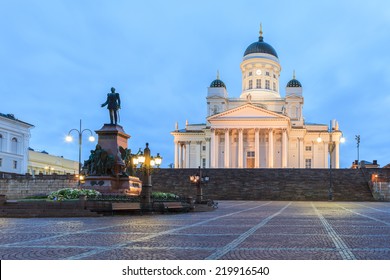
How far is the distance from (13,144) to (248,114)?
39611 millimetres

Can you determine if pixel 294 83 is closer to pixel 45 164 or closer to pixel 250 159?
pixel 250 159

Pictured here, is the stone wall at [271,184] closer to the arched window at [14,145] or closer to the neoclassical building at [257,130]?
the neoclassical building at [257,130]

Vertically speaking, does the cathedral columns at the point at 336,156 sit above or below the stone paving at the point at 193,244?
above

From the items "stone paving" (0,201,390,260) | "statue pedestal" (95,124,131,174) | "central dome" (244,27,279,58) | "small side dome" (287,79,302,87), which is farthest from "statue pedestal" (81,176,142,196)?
"central dome" (244,27,279,58)

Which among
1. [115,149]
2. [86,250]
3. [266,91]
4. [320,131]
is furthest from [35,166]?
[86,250]

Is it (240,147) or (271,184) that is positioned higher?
(240,147)

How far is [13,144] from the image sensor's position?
278 ft

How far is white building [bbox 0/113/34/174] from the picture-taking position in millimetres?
81625

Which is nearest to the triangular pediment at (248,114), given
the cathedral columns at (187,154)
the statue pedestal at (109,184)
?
the cathedral columns at (187,154)

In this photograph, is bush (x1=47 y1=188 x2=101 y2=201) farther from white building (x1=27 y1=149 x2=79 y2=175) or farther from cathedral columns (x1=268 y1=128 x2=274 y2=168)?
white building (x1=27 y1=149 x2=79 y2=175)

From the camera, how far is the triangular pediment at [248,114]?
294 feet

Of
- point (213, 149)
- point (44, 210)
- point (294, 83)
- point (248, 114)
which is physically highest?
point (294, 83)

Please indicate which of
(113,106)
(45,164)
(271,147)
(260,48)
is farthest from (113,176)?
(260,48)

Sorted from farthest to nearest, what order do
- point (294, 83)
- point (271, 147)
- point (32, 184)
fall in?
point (294, 83) → point (271, 147) → point (32, 184)
